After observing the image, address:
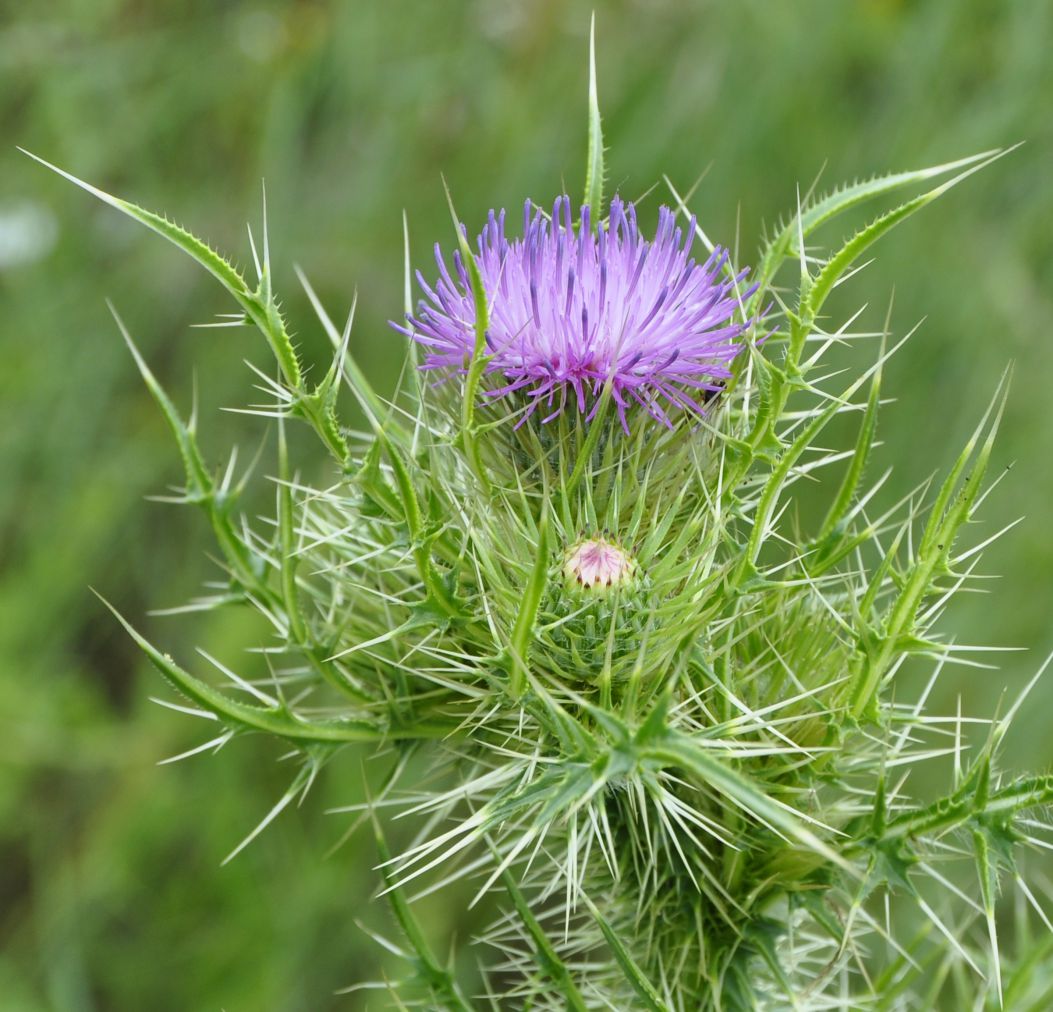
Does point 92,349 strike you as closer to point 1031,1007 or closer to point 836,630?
point 836,630

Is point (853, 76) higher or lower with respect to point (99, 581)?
higher

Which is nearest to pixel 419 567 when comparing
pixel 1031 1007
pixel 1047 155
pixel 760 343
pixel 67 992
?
pixel 760 343

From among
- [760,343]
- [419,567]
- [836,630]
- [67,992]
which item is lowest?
[67,992]

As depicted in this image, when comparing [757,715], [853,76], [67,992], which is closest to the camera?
[757,715]

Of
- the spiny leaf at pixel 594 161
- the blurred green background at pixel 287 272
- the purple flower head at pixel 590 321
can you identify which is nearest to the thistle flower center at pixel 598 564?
the purple flower head at pixel 590 321

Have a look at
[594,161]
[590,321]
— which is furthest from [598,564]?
[594,161]

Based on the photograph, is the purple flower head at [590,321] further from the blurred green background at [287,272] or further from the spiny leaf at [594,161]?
the blurred green background at [287,272]

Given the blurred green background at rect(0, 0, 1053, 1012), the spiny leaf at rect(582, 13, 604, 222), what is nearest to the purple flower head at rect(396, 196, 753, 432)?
the spiny leaf at rect(582, 13, 604, 222)

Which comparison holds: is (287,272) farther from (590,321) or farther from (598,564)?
(598,564)
